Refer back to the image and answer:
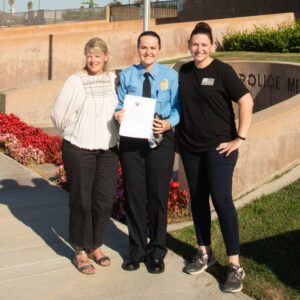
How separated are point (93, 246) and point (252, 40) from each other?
1577cm

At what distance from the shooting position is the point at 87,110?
4.37 metres

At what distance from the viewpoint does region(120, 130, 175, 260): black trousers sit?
4.39 metres

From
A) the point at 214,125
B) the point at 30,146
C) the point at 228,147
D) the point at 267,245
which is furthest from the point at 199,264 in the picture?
the point at 30,146

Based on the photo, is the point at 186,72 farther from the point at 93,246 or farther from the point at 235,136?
the point at 93,246

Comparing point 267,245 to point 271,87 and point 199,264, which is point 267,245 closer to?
point 199,264

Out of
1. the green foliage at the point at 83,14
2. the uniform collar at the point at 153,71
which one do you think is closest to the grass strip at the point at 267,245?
the uniform collar at the point at 153,71

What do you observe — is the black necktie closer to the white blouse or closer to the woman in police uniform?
the woman in police uniform

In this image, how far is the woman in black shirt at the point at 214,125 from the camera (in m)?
4.10

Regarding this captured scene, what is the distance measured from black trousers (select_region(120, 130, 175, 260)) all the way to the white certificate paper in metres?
0.17

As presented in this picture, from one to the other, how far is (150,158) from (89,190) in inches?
21.6

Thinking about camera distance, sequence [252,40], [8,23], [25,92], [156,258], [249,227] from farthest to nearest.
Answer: [8,23] < [252,40] < [25,92] < [249,227] < [156,258]

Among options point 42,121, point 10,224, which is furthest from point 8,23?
point 10,224

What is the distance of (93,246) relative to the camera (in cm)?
469

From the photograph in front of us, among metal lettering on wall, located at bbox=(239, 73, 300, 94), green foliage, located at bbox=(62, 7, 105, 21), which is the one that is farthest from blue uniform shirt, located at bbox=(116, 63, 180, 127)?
green foliage, located at bbox=(62, 7, 105, 21)
